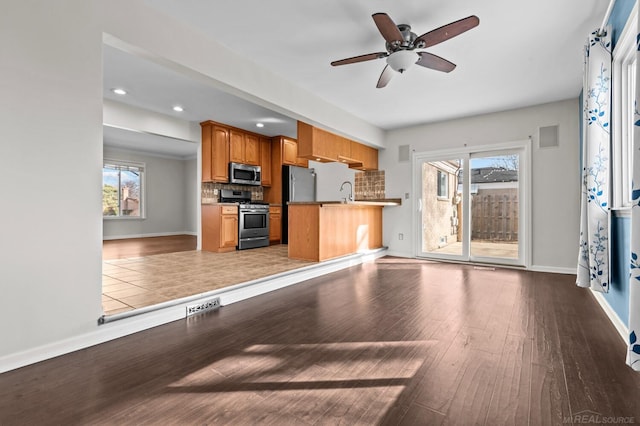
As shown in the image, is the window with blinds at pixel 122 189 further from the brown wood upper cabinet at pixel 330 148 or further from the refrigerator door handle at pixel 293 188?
the brown wood upper cabinet at pixel 330 148

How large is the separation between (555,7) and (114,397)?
13.1ft

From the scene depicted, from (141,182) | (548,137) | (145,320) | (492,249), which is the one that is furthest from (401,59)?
(141,182)

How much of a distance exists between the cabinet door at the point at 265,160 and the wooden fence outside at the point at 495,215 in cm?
442

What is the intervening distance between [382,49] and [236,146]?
409cm

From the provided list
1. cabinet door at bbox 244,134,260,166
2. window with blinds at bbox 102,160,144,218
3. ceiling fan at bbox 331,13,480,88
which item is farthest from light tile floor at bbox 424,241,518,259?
window with blinds at bbox 102,160,144,218

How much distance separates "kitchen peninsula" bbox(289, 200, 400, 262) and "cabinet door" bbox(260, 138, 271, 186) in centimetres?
236

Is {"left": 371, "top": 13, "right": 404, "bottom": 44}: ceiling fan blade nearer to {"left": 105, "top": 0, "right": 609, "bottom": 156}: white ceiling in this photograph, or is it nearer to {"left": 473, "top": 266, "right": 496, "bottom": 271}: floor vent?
{"left": 105, "top": 0, "right": 609, "bottom": 156}: white ceiling

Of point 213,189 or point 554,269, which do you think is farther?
point 213,189

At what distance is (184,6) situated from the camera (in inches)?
94.8

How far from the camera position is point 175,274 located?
3789 mm

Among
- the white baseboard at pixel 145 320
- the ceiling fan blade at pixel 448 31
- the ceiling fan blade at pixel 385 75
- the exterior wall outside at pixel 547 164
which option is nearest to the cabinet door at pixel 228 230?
the white baseboard at pixel 145 320

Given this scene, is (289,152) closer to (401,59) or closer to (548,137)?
(401,59)

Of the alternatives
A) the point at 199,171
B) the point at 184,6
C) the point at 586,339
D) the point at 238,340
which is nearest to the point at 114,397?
the point at 238,340

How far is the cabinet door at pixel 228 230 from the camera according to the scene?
5887 millimetres
